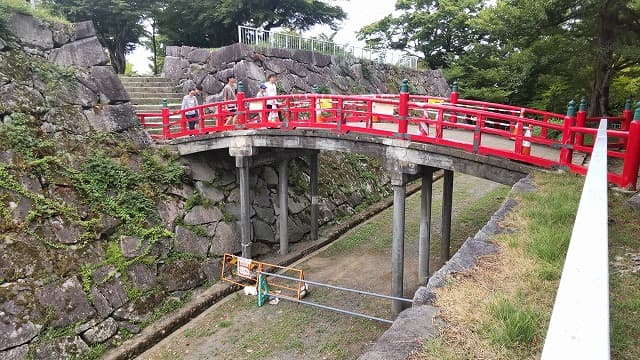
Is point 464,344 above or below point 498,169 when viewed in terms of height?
below

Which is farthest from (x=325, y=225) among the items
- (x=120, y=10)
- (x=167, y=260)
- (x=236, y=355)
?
(x=120, y=10)

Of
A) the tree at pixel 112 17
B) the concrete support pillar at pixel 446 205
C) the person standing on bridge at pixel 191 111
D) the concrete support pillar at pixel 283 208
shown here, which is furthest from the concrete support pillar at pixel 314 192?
the tree at pixel 112 17

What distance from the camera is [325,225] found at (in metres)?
15.2

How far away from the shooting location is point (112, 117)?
12.3 m

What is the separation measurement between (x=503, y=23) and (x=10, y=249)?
44.9ft

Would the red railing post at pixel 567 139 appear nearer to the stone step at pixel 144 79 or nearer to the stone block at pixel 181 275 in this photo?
the stone block at pixel 181 275

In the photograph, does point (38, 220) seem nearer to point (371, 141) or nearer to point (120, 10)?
point (371, 141)

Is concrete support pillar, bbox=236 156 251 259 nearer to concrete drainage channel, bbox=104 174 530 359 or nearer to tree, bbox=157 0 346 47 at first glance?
concrete drainage channel, bbox=104 174 530 359

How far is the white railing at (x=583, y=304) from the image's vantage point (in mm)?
1257

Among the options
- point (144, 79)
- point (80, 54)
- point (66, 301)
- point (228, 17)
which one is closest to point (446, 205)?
point (66, 301)

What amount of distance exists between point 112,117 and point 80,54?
2.37m

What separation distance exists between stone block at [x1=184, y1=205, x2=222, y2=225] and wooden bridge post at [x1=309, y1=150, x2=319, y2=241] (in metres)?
3.20

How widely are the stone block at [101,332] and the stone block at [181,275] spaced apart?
1.52 metres

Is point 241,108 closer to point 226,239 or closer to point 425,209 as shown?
point 226,239
